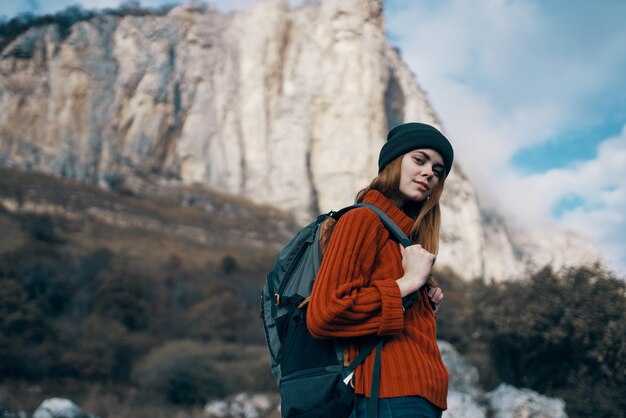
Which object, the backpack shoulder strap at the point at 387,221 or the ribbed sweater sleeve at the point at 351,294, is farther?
the backpack shoulder strap at the point at 387,221

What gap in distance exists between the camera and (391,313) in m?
1.54

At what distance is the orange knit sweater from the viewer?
4.99 ft

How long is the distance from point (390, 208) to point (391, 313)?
34 centimetres

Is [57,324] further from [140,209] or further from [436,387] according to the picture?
[140,209]

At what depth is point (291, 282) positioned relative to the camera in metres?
1.66

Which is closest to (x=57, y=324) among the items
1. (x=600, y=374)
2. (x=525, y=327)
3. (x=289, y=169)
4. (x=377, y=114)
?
(x=525, y=327)

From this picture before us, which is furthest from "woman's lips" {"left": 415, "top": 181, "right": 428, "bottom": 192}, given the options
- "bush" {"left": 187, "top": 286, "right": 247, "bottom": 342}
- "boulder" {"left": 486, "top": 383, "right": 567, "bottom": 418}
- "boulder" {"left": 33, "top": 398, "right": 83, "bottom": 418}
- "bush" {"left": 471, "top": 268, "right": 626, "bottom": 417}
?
"bush" {"left": 187, "top": 286, "right": 247, "bottom": 342}

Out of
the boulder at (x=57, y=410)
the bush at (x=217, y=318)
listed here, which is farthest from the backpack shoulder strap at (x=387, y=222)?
the bush at (x=217, y=318)

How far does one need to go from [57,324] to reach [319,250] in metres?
14.4

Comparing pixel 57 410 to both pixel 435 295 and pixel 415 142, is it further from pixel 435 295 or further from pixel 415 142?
pixel 415 142

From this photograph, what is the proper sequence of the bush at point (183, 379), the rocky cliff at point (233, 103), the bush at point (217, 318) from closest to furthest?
1. the bush at point (183, 379)
2. the bush at point (217, 318)
3. the rocky cliff at point (233, 103)

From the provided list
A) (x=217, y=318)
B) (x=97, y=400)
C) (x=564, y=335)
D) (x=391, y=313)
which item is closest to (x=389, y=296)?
(x=391, y=313)

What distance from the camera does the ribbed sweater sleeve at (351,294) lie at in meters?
1.53

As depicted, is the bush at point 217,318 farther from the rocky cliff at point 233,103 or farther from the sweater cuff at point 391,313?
the rocky cliff at point 233,103
